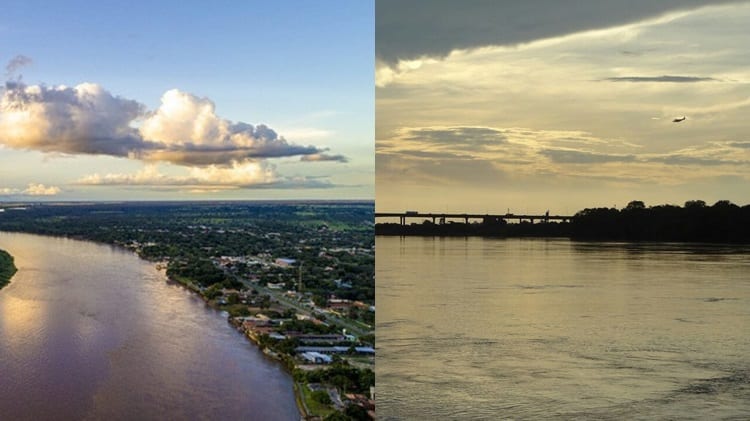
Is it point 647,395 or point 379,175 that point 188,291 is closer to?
point 379,175

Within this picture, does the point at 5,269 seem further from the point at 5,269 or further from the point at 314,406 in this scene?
the point at 314,406

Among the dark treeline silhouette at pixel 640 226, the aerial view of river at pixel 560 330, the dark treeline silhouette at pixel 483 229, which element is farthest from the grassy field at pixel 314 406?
the dark treeline silhouette at pixel 640 226

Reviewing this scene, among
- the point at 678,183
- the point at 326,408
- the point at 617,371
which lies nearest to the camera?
the point at 326,408

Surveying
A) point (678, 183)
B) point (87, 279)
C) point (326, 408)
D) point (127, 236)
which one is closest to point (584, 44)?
point (678, 183)

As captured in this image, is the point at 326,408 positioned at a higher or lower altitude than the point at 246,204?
lower

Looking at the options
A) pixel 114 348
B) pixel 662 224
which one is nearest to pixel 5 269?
pixel 114 348

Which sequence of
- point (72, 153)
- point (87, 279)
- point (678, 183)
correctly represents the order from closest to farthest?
point (72, 153)
point (678, 183)
point (87, 279)

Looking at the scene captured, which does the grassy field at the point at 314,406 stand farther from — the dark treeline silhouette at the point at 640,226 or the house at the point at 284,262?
the dark treeline silhouette at the point at 640,226
